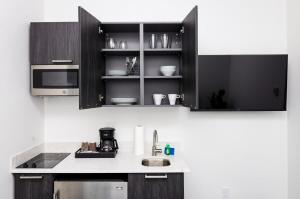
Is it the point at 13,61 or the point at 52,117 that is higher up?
the point at 13,61

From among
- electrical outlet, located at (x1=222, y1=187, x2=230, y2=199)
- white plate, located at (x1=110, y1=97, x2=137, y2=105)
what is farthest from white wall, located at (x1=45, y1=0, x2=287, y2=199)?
white plate, located at (x1=110, y1=97, x2=137, y2=105)

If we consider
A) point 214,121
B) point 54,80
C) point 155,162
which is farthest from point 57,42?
point 214,121

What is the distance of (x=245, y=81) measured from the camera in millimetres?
2367

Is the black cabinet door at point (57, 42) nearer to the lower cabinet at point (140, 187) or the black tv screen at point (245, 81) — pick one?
the lower cabinet at point (140, 187)

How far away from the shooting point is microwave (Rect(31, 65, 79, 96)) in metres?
2.16

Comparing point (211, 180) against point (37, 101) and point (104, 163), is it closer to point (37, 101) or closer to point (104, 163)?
point (104, 163)

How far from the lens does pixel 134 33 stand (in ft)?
8.29

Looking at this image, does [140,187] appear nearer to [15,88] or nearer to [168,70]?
[168,70]

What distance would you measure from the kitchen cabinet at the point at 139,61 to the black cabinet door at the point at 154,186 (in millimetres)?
607

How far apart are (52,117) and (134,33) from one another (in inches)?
48.7

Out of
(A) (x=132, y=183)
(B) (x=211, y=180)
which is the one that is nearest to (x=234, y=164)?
(B) (x=211, y=180)

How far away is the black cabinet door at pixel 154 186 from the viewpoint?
74.7 inches
